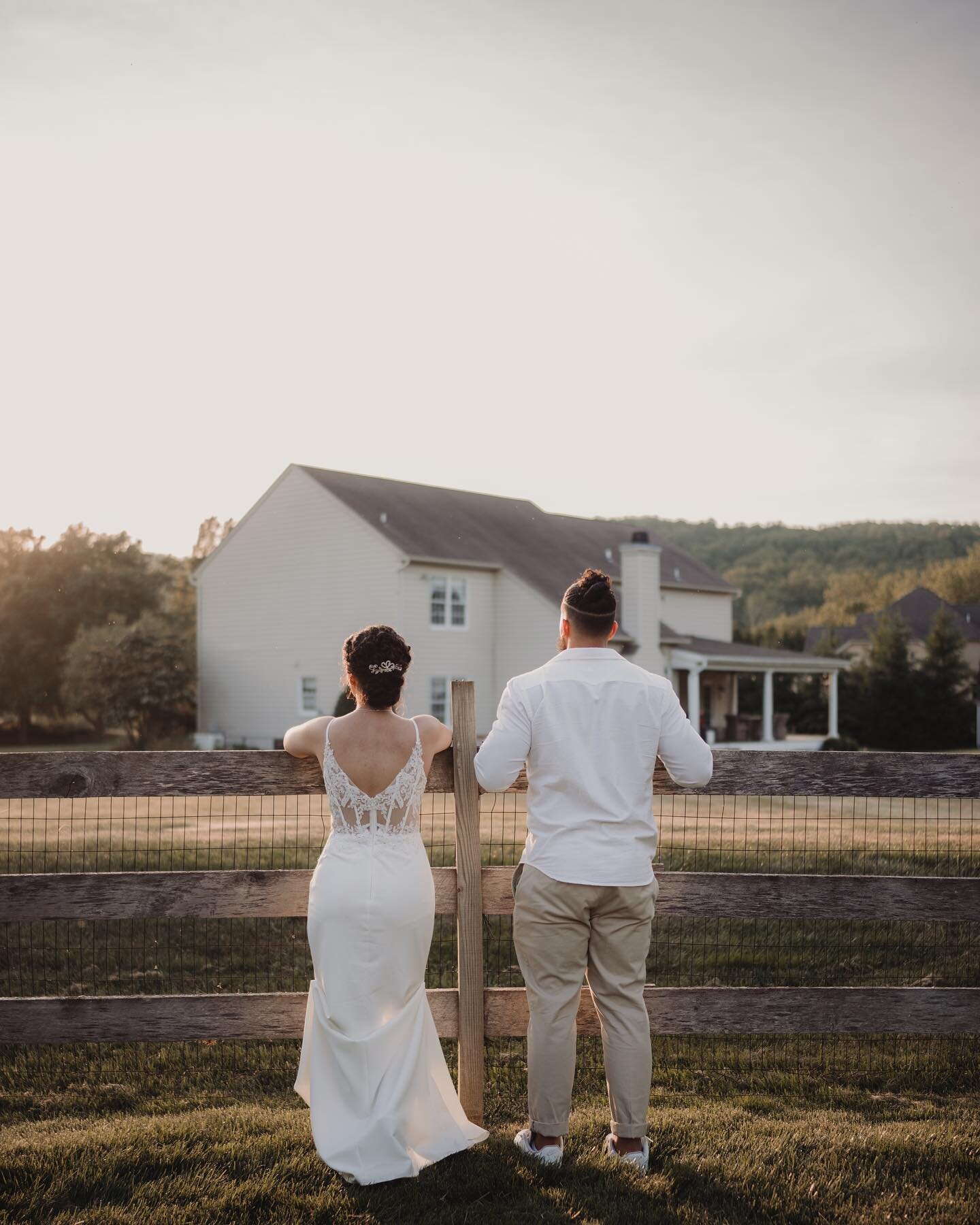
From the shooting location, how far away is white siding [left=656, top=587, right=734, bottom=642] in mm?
38312

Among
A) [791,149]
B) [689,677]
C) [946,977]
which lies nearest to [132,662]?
[689,677]

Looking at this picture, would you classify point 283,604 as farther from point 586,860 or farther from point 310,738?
point 586,860

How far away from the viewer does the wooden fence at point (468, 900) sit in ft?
14.1

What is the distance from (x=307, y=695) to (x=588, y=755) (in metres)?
29.3

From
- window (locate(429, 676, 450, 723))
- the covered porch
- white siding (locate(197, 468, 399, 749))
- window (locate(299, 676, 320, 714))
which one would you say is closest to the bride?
white siding (locate(197, 468, 399, 749))

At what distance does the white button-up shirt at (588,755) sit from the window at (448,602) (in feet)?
90.0

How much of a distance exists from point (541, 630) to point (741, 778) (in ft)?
89.3

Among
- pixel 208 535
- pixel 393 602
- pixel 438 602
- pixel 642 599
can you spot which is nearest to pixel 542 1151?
pixel 393 602

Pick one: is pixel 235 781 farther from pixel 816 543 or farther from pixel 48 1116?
pixel 816 543

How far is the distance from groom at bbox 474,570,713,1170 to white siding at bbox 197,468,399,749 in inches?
1038

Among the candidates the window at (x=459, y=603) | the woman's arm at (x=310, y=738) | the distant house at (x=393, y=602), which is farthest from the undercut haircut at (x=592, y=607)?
the window at (x=459, y=603)

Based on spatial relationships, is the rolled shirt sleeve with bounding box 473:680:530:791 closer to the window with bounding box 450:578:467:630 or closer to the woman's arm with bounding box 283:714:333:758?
the woman's arm with bounding box 283:714:333:758

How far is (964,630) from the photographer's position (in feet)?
228

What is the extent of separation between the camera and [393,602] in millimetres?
30234
